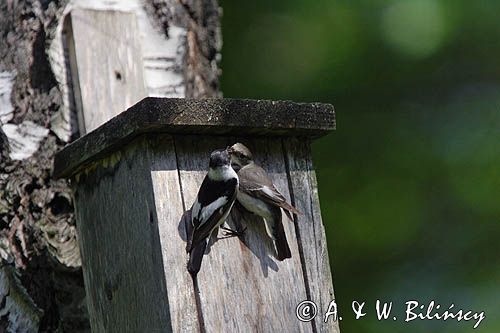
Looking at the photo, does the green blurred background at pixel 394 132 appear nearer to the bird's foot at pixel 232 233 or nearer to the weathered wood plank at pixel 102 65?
the weathered wood plank at pixel 102 65

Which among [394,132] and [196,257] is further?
[394,132]

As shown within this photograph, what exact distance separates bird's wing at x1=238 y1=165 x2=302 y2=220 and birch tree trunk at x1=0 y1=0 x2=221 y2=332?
0.71m

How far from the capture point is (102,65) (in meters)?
3.46

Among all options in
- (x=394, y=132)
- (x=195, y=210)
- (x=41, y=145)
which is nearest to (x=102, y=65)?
(x=41, y=145)

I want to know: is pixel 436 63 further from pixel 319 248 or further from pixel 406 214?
pixel 319 248

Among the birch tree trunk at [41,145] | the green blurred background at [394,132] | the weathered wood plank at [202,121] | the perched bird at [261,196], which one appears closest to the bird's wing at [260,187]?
the perched bird at [261,196]

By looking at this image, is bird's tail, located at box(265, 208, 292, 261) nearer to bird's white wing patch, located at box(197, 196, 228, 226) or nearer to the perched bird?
the perched bird

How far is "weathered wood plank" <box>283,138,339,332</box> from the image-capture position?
111 inches

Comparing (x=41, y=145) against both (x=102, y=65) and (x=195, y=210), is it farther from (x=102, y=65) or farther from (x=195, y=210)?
(x=195, y=210)

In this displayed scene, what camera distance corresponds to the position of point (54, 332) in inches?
130

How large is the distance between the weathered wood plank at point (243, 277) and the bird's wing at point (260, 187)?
7 cm

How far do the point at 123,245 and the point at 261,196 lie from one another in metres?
0.34

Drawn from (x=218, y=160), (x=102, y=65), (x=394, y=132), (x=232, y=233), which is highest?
(x=394, y=132)

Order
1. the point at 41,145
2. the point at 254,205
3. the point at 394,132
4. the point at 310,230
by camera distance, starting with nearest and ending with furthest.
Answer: the point at 254,205
the point at 310,230
the point at 41,145
the point at 394,132
